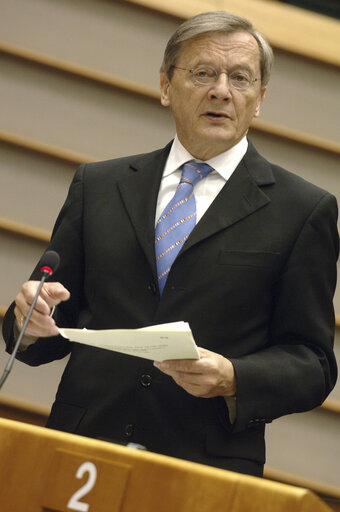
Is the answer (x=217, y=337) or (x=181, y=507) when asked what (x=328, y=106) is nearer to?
→ (x=217, y=337)

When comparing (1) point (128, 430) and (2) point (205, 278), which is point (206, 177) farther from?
(1) point (128, 430)

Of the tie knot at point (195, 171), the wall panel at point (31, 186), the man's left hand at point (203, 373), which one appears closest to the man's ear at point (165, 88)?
the tie knot at point (195, 171)

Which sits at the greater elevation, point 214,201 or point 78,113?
point 78,113

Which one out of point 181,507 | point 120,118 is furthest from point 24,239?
point 181,507

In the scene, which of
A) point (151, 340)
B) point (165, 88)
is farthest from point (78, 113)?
point (151, 340)

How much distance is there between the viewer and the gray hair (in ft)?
7.91

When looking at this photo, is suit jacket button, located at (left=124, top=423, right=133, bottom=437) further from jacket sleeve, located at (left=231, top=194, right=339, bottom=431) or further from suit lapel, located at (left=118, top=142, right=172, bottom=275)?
suit lapel, located at (left=118, top=142, right=172, bottom=275)

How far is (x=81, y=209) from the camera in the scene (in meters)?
2.45

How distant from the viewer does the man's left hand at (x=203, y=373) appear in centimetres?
194

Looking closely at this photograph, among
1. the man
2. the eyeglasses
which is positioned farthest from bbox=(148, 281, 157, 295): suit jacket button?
the eyeglasses

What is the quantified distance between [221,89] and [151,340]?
0.82 meters

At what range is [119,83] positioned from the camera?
352 centimetres

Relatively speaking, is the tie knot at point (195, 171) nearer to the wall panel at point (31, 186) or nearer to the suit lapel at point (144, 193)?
the suit lapel at point (144, 193)

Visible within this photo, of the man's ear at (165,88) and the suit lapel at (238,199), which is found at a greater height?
the man's ear at (165,88)
